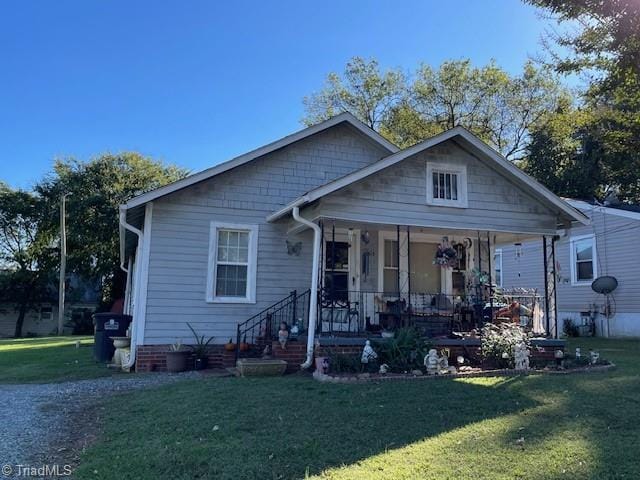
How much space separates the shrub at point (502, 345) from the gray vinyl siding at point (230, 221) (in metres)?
3.98

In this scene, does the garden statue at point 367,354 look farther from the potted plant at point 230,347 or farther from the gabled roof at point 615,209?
the gabled roof at point 615,209

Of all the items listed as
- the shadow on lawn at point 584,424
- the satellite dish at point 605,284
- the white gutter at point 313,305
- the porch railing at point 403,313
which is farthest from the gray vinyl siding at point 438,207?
the satellite dish at point 605,284

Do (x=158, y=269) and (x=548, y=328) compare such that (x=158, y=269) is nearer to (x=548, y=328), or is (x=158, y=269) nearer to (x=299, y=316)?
(x=299, y=316)

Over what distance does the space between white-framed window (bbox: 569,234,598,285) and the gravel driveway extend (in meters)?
14.1

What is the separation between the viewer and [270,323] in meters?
11.1

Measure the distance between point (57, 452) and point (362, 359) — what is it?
4895mm

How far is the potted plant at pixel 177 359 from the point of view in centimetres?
1011

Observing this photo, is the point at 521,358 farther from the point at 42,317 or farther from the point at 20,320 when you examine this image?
the point at 42,317

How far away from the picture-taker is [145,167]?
33531 millimetres

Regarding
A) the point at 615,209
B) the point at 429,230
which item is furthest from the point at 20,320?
the point at 615,209

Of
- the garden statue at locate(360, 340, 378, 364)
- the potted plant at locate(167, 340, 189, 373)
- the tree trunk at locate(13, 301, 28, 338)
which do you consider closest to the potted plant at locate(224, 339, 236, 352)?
the potted plant at locate(167, 340, 189, 373)

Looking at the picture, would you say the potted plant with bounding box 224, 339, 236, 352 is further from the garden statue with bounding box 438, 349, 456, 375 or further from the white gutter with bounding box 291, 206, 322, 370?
the garden statue with bounding box 438, 349, 456, 375

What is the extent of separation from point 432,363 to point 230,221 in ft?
16.6

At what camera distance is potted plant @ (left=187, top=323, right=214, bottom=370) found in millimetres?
10445
